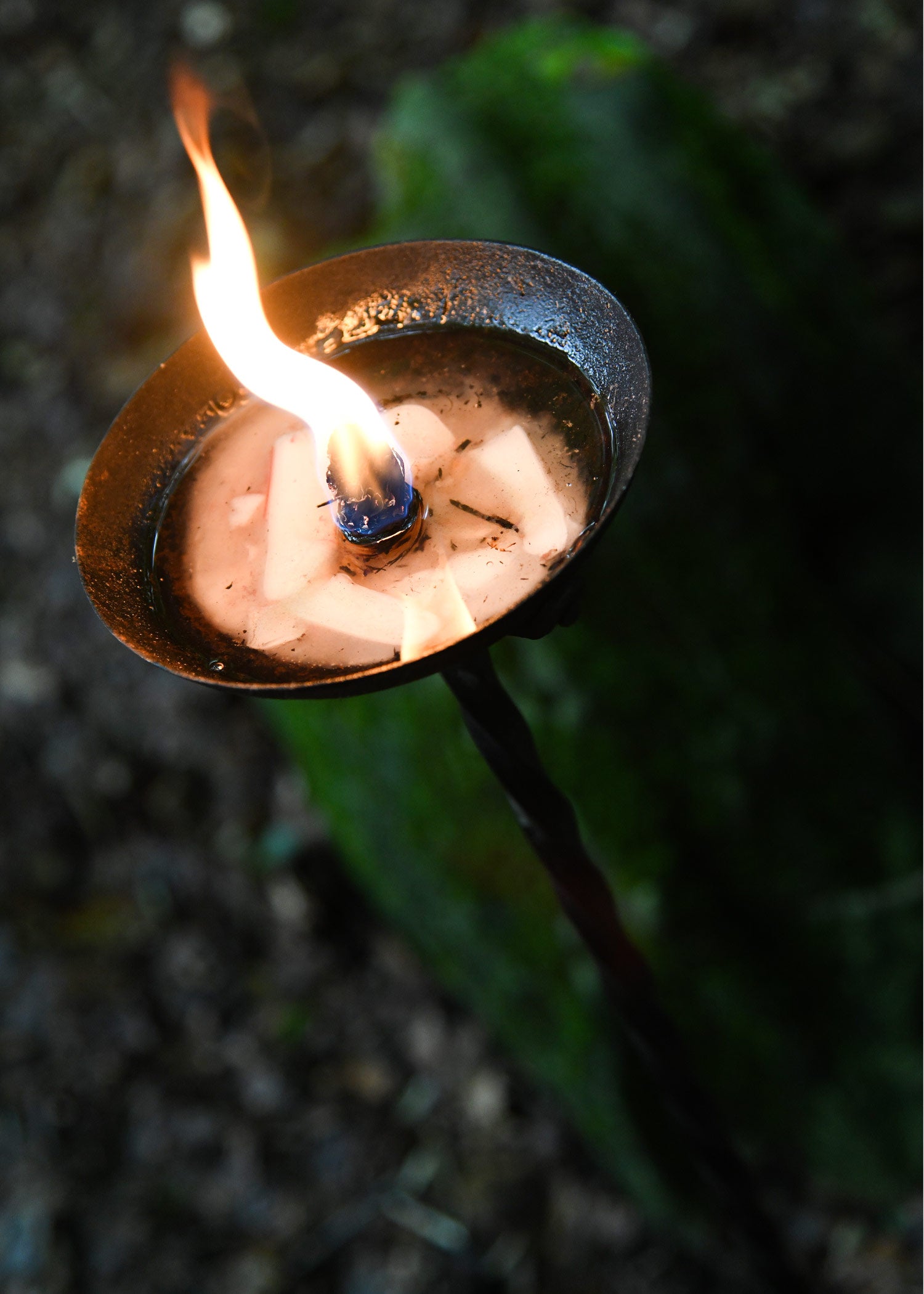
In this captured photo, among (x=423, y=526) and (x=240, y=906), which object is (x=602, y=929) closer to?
(x=423, y=526)

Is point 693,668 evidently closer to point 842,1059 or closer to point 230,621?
point 842,1059

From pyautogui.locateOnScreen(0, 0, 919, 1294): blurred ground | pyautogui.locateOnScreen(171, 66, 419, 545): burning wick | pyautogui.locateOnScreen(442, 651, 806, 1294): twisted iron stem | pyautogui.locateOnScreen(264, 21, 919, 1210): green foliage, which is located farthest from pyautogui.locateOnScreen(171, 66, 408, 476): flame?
pyautogui.locateOnScreen(0, 0, 919, 1294): blurred ground

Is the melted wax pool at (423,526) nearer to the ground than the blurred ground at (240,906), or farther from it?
farther from it

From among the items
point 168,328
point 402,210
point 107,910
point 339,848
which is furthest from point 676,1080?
point 168,328

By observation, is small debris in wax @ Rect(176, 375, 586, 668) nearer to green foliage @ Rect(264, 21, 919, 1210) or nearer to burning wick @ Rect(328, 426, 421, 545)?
burning wick @ Rect(328, 426, 421, 545)

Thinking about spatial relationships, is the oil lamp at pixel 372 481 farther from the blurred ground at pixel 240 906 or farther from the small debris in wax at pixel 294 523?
the blurred ground at pixel 240 906

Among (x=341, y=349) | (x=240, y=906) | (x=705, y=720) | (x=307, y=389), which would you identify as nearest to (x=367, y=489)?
(x=307, y=389)

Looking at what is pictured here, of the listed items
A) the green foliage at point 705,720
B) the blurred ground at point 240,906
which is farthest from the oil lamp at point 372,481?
the blurred ground at point 240,906
